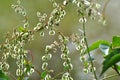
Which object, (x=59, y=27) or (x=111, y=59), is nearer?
(x=111, y=59)

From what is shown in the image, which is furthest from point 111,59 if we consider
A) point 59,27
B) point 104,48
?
point 59,27

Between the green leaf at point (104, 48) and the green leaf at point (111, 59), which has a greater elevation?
the green leaf at point (104, 48)

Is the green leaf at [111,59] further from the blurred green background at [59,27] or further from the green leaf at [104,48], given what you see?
the blurred green background at [59,27]

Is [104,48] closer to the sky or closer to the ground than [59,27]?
closer to the ground

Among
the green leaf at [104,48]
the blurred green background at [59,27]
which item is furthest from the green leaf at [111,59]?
the blurred green background at [59,27]

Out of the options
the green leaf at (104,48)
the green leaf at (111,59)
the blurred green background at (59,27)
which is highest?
the blurred green background at (59,27)

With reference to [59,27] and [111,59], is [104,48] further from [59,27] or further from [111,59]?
[59,27]

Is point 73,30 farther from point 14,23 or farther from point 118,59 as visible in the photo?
point 118,59

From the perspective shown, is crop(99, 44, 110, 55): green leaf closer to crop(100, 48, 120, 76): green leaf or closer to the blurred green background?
crop(100, 48, 120, 76): green leaf
